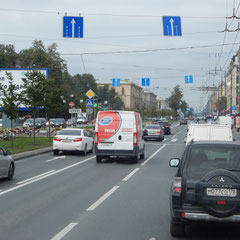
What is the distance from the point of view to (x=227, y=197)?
675cm

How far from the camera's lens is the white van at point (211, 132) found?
806 inches

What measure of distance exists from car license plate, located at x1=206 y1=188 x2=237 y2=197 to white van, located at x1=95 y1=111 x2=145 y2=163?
14096 mm

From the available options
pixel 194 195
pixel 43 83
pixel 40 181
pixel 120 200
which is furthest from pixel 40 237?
pixel 43 83

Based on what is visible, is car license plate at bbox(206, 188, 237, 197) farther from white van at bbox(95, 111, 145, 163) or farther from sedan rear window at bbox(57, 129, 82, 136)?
sedan rear window at bbox(57, 129, 82, 136)

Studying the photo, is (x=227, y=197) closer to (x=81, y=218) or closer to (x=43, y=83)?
(x=81, y=218)

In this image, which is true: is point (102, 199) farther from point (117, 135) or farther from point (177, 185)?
point (117, 135)

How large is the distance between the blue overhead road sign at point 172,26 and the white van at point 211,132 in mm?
4369

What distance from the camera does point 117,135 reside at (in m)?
21.0

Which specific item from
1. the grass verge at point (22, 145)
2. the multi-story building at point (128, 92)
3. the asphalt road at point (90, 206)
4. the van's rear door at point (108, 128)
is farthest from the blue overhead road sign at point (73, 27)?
the multi-story building at point (128, 92)

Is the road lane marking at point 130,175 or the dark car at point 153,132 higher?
the dark car at point 153,132

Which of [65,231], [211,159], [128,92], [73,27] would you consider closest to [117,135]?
[73,27]

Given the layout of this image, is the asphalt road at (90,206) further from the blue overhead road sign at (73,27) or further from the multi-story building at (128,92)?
the multi-story building at (128,92)

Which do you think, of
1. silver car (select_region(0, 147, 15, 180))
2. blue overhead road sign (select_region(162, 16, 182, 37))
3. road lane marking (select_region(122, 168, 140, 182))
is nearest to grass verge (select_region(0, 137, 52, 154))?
road lane marking (select_region(122, 168, 140, 182))

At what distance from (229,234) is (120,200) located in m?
3.69
